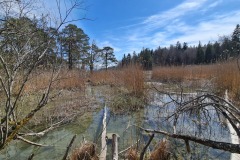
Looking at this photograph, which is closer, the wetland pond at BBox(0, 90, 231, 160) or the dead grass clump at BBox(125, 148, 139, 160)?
the dead grass clump at BBox(125, 148, 139, 160)

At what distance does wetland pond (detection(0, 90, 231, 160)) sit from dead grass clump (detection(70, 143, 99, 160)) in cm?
19

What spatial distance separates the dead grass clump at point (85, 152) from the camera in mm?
2627

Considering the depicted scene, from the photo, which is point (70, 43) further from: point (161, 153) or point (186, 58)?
point (186, 58)

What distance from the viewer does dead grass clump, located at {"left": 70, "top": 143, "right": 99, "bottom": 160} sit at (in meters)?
2.63

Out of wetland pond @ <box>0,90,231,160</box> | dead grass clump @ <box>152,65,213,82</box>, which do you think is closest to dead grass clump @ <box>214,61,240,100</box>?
wetland pond @ <box>0,90,231,160</box>

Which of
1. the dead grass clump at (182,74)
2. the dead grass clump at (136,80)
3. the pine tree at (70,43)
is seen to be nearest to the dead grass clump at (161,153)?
the pine tree at (70,43)

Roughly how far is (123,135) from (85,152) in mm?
1403

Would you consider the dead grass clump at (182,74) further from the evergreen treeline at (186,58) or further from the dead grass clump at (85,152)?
the dead grass clump at (85,152)

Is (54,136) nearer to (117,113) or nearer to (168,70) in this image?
(117,113)

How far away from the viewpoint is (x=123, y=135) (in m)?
3.90

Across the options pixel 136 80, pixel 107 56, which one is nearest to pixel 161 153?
pixel 136 80

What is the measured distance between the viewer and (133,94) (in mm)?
7480

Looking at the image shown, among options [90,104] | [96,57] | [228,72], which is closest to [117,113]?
[90,104]

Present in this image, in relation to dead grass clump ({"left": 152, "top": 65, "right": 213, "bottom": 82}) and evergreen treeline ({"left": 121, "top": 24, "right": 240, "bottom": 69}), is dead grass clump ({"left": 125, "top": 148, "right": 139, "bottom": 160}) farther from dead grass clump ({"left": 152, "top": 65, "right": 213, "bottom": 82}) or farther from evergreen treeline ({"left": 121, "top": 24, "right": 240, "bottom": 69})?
dead grass clump ({"left": 152, "top": 65, "right": 213, "bottom": 82})
